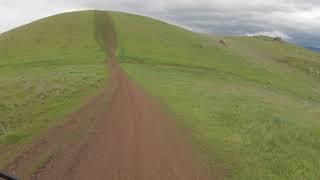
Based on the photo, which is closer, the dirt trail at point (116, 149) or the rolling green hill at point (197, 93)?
the dirt trail at point (116, 149)

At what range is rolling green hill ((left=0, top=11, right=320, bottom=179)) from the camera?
67.3 feet

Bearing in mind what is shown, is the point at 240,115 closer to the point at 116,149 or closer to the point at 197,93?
the point at 116,149

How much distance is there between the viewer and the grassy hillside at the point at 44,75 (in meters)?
25.9

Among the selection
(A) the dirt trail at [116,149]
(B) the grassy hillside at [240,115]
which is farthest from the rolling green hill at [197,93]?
(A) the dirt trail at [116,149]

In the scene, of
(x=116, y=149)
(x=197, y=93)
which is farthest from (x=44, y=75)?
(x=116, y=149)

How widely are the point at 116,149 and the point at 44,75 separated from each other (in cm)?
3176

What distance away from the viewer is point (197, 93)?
134 feet

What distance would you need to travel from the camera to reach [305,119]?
30078 millimetres

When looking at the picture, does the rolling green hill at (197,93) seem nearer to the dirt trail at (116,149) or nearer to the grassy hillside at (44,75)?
the grassy hillside at (44,75)

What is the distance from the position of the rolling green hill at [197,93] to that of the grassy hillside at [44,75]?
85 mm

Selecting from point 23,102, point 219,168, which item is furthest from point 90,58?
point 219,168

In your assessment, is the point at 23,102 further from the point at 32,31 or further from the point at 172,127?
the point at 32,31

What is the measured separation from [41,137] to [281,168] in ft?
32.3

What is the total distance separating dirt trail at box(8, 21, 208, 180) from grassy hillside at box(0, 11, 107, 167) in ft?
5.13
